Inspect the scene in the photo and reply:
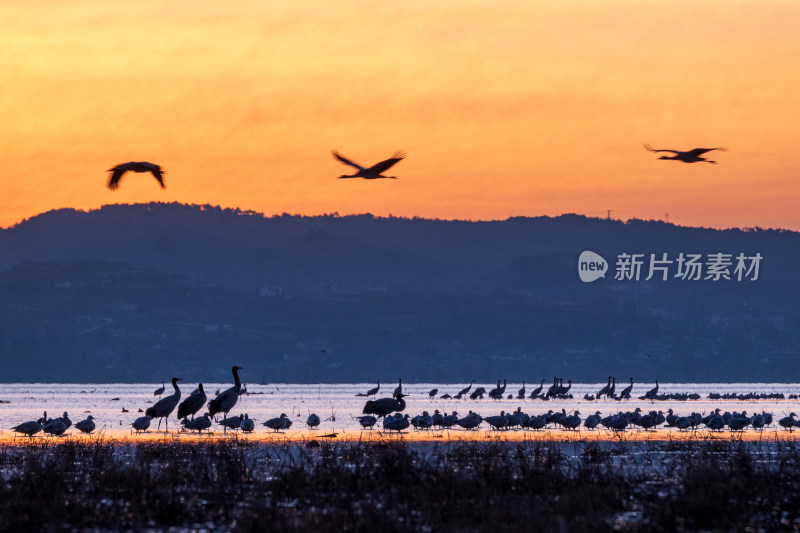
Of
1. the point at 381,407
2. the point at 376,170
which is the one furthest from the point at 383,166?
the point at 381,407

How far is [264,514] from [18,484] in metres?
4.55

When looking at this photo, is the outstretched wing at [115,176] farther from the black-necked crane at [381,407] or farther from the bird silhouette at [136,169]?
the black-necked crane at [381,407]

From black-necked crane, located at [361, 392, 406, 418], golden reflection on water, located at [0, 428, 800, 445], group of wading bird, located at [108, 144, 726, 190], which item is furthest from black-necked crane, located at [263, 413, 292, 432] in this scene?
group of wading bird, located at [108, 144, 726, 190]

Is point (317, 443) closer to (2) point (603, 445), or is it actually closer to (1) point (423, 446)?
(1) point (423, 446)

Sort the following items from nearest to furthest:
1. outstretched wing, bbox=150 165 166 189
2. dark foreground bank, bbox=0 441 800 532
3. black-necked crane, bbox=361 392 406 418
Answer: dark foreground bank, bbox=0 441 800 532
outstretched wing, bbox=150 165 166 189
black-necked crane, bbox=361 392 406 418

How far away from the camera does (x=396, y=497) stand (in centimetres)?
1736

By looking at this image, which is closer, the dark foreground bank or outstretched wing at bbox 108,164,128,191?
the dark foreground bank

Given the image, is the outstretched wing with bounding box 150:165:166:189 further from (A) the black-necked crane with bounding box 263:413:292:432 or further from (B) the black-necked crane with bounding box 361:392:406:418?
(B) the black-necked crane with bounding box 361:392:406:418

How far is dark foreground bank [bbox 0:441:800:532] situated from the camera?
15156 millimetres

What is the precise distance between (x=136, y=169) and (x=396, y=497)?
424 inches

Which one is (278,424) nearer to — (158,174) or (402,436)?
(402,436)

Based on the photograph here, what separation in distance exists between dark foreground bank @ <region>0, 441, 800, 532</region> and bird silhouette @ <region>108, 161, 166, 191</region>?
19.9 ft

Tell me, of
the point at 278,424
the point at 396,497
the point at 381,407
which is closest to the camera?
the point at 396,497

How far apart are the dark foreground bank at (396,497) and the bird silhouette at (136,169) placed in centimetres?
608
